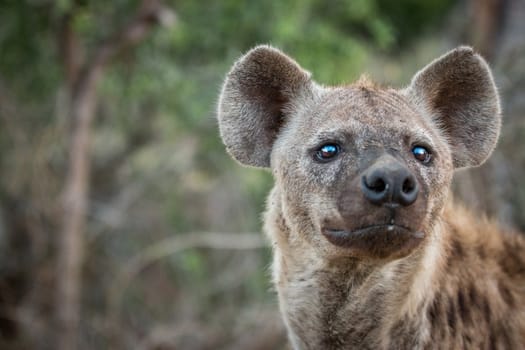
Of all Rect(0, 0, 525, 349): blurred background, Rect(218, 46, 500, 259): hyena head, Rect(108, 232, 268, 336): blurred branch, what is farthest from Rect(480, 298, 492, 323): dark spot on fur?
Rect(108, 232, 268, 336): blurred branch

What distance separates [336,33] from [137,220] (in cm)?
277

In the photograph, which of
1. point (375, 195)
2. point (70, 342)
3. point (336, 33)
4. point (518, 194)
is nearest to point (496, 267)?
point (375, 195)

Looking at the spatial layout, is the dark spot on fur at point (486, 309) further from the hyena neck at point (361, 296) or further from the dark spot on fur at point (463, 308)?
the hyena neck at point (361, 296)

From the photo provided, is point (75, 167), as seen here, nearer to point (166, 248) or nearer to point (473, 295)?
point (166, 248)

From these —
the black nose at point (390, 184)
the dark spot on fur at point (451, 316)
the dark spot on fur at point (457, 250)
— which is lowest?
the dark spot on fur at point (451, 316)

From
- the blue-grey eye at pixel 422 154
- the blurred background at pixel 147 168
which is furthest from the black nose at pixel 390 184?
the blurred background at pixel 147 168

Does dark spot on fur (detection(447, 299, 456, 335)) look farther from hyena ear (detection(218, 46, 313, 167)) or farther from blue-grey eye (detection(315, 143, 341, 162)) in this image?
hyena ear (detection(218, 46, 313, 167))

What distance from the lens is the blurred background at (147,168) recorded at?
19.7ft

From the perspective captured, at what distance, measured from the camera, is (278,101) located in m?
3.28

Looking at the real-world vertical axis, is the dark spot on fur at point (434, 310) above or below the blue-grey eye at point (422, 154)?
below

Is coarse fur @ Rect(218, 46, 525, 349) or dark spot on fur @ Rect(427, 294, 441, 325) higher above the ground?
coarse fur @ Rect(218, 46, 525, 349)

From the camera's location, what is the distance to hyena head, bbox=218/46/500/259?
249cm

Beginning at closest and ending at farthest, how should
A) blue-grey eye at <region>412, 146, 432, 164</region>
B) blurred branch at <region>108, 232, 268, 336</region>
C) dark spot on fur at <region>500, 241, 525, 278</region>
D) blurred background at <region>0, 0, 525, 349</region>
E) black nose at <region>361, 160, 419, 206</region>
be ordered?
black nose at <region>361, 160, 419, 206</region> → blue-grey eye at <region>412, 146, 432, 164</region> → dark spot on fur at <region>500, 241, 525, 278</region> → blurred background at <region>0, 0, 525, 349</region> → blurred branch at <region>108, 232, 268, 336</region>

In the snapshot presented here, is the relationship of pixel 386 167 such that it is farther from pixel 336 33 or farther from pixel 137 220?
pixel 137 220
